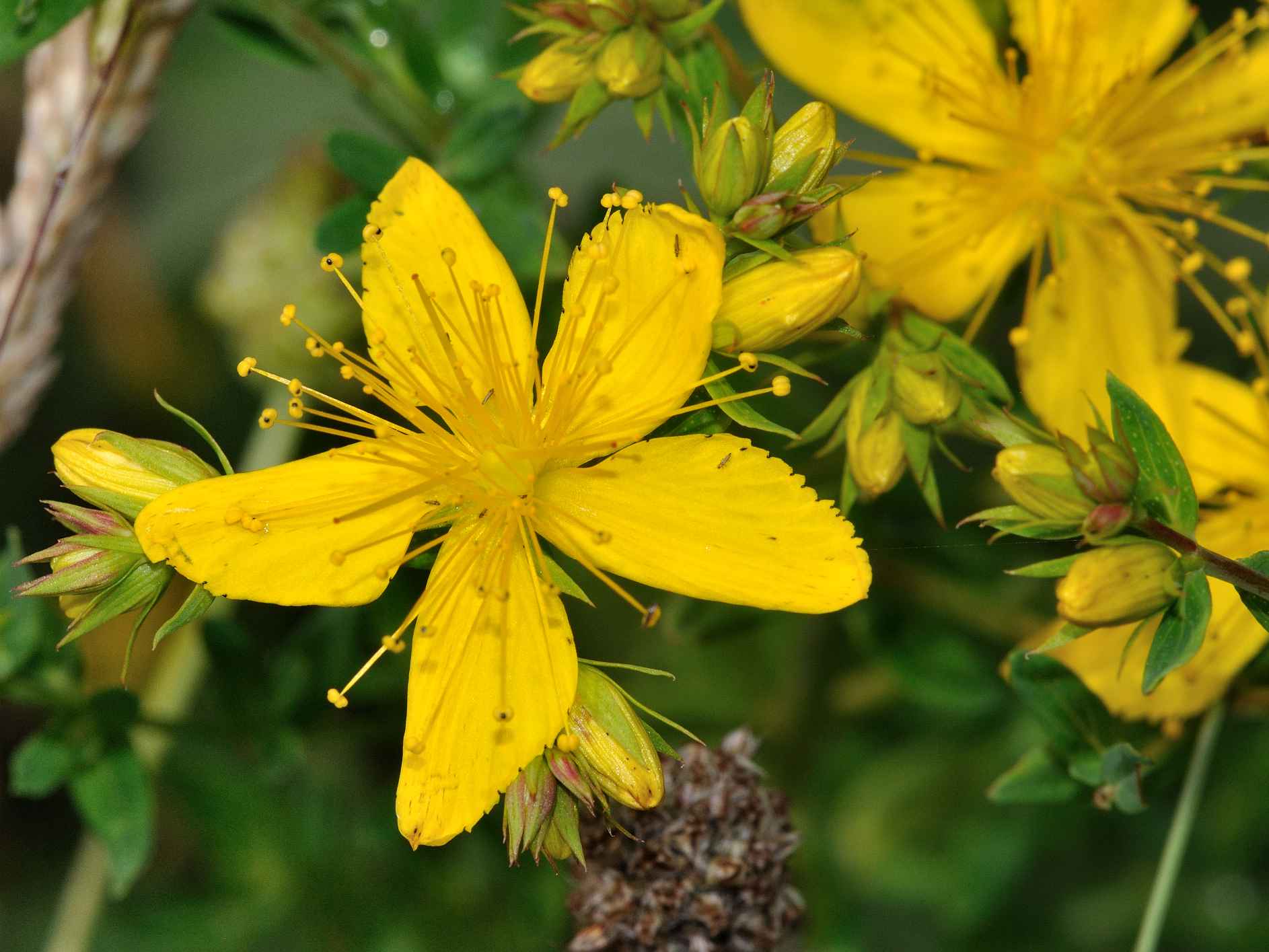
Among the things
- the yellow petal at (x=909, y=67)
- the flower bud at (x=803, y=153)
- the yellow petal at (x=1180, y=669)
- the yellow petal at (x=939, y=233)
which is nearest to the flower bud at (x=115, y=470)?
the flower bud at (x=803, y=153)

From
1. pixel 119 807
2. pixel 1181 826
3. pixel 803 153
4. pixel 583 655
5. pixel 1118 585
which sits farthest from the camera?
pixel 583 655

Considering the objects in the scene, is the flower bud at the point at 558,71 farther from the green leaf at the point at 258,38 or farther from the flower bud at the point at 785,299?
the green leaf at the point at 258,38

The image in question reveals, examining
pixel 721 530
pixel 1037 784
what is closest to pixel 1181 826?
pixel 1037 784

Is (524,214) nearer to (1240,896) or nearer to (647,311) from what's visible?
(647,311)

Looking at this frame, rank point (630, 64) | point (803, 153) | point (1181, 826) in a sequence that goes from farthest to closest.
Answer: point (1181, 826)
point (630, 64)
point (803, 153)

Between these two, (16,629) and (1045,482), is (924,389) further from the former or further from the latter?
(16,629)

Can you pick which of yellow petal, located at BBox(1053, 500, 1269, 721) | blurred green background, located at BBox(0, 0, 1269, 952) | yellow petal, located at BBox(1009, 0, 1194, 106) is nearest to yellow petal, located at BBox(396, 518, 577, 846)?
blurred green background, located at BBox(0, 0, 1269, 952)
